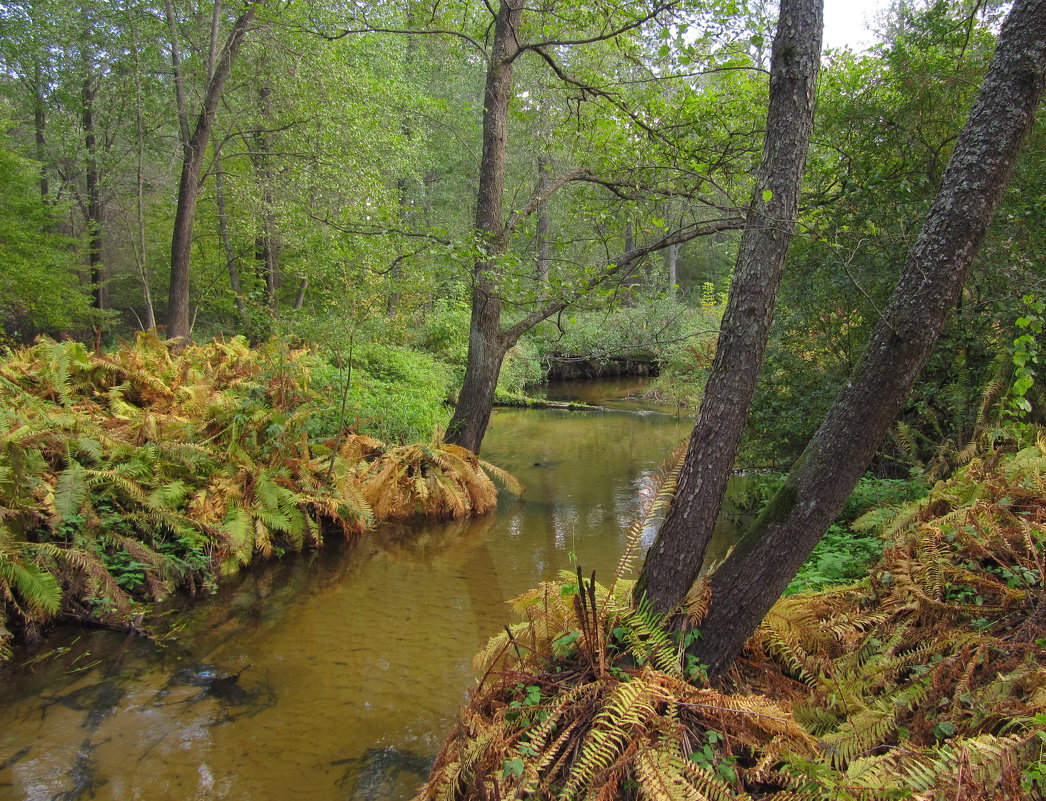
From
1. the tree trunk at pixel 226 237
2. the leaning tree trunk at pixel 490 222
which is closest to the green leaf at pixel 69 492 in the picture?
the leaning tree trunk at pixel 490 222

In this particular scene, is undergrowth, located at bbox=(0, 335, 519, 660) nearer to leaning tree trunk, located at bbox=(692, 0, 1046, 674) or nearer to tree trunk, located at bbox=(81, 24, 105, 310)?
leaning tree trunk, located at bbox=(692, 0, 1046, 674)

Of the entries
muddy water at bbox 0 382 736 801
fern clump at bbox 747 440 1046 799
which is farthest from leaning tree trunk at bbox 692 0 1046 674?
muddy water at bbox 0 382 736 801

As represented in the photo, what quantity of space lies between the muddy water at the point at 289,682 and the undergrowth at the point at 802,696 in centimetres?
91

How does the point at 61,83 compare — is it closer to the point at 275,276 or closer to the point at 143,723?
the point at 275,276

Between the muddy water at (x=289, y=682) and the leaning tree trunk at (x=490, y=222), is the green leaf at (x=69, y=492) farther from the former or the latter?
the leaning tree trunk at (x=490, y=222)

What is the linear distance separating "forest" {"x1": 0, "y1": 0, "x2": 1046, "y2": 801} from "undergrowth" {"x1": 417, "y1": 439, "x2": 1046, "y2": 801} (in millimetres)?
18

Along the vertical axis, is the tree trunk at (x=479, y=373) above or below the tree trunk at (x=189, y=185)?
below

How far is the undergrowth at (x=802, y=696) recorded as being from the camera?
7.20 feet

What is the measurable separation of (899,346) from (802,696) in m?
Result: 1.79

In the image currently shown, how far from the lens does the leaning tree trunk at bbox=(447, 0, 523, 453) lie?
7254 mm

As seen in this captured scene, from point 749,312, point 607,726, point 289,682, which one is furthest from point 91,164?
point 607,726

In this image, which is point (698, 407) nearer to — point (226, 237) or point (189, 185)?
point (189, 185)

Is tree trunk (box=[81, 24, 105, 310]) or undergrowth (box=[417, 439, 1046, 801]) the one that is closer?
undergrowth (box=[417, 439, 1046, 801])

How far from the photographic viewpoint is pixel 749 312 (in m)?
3.02
